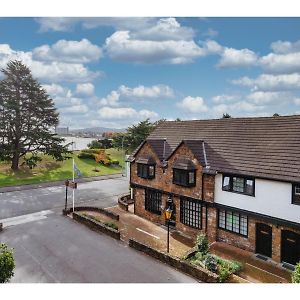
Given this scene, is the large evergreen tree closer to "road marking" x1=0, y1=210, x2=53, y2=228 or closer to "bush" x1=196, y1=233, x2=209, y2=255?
"road marking" x1=0, y1=210, x2=53, y2=228

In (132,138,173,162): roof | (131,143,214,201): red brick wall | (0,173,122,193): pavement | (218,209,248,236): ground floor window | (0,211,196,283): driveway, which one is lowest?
(0,211,196,283): driveway

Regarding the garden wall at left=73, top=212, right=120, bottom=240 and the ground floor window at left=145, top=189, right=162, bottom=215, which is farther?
the ground floor window at left=145, top=189, right=162, bottom=215

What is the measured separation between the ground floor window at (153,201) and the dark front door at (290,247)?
1015cm

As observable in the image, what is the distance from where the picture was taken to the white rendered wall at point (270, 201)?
17.2 metres

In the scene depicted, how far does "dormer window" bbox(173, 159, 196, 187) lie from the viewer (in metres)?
22.1

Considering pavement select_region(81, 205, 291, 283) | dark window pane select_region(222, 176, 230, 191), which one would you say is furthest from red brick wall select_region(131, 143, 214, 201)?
pavement select_region(81, 205, 291, 283)

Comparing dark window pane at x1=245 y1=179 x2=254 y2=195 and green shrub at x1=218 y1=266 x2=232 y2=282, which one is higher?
dark window pane at x1=245 y1=179 x2=254 y2=195

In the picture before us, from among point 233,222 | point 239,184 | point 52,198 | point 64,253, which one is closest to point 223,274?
point 233,222

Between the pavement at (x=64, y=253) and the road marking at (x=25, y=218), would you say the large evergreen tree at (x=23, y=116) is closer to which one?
the pavement at (x=64, y=253)

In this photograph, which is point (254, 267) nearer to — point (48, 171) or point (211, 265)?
point (211, 265)

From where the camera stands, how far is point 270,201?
709 inches

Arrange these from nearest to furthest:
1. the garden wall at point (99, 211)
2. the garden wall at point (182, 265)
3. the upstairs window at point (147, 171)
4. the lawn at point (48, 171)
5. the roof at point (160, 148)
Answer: the garden wall at point (182, 265)
the roof at point (160, 148)
the upstairs window at point (147, 171)
the garden wall at point (99, 211)
the lawn at point (48, 171)

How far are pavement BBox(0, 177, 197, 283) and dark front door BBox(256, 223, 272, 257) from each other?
18.5ft

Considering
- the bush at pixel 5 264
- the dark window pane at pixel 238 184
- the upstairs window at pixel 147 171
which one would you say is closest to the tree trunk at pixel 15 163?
the upstairs window at pixel 147 171
